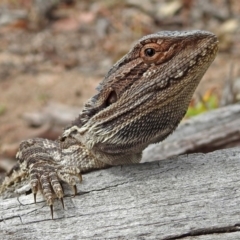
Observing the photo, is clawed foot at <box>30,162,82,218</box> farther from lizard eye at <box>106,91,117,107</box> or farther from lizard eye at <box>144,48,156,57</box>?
lizard eye at <box>144,48,156,57</box>

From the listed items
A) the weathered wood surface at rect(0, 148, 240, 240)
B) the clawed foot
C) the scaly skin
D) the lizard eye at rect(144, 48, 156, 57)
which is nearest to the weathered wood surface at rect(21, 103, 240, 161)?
the scaly skin

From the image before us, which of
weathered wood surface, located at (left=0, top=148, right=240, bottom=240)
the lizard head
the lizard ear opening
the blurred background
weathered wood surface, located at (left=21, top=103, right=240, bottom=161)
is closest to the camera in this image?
weathered wood surface, located at (left=0, top=148, right=240, bottom=240)

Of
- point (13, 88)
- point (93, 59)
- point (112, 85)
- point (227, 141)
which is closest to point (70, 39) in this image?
point (93, 59)

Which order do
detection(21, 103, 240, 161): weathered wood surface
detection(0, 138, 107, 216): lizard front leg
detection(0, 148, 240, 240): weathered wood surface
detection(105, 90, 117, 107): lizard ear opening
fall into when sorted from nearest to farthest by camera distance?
detection(0, 148, 240, 240): weathered wood surface
detection(0, 138, 107, 216): lizard front leg
detection(105, 90, 117, 107): lizard ear opening
detection(21, 103, 240, 161): weathered wood surface

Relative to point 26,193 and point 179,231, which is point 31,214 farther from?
point 179,231

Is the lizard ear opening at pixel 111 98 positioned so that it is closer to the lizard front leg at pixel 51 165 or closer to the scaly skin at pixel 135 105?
the scaly skin at pixel 135 105

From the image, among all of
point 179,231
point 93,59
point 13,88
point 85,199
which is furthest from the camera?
point 93,59
